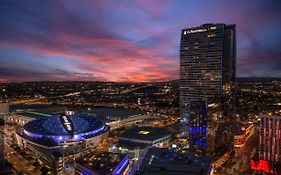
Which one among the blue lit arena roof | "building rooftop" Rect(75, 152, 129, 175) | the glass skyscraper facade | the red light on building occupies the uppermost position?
the glass skyscraper facade

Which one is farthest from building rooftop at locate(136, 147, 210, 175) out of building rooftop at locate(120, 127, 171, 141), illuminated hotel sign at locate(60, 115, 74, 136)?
illuminated hotel sign at locate(60, 115, 74, 136)

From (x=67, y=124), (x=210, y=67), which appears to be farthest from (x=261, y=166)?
(x=67, y=124)

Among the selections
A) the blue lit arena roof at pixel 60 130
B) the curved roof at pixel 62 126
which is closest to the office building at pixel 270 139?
the blue lit arena roof at pixel 60 130

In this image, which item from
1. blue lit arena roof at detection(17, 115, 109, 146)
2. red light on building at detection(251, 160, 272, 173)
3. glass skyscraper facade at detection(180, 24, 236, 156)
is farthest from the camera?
glass skyscraper facade at detection(180, 24, 236, 156)

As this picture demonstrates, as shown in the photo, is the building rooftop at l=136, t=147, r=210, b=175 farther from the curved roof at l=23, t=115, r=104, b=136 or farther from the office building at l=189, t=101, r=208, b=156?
the curved roof at l=23, t=115, r=104, b=136

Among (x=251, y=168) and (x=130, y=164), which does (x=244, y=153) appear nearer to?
(x=251, y=168)

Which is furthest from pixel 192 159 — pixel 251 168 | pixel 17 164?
pixel 17 164

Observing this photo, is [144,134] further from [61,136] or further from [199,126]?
[61,136]
